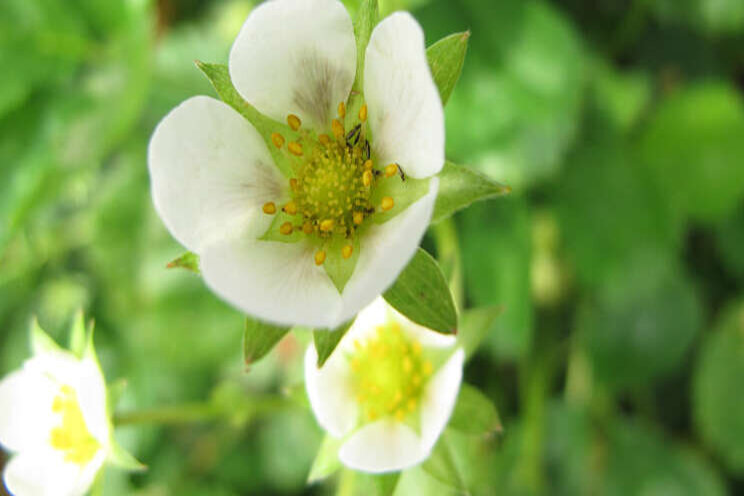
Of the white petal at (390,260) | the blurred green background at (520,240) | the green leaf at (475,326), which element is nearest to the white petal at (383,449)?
the green leaf at (475,326)

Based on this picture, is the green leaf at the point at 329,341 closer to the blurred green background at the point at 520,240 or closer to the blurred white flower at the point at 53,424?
the blurred white flower at the point at 53,424

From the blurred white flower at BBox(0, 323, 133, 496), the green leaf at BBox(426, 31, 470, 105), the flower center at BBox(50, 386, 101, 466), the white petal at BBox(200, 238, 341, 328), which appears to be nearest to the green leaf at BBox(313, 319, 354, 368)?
the white petal at BBox(200, 238, 341, 328)

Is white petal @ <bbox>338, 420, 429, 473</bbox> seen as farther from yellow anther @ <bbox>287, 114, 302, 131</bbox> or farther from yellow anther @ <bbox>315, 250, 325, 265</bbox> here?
yellow anther @ <bbox>287, 114, 302, 131</bbox>

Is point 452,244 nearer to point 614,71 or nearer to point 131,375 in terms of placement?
point 614,71

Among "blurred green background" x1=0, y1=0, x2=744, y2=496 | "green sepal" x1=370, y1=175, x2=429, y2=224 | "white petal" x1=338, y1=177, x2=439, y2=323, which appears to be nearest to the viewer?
"white petal" x1=338, y1=177, x2=439, y2=323

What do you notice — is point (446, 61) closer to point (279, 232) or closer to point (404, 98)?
point (404, 98)

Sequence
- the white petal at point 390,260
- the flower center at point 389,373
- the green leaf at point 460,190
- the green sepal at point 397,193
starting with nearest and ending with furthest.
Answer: the white petal at point 390,260, the green leaf at point 460,190, the green sepal at point 397,193, the flower center at point 389,373
